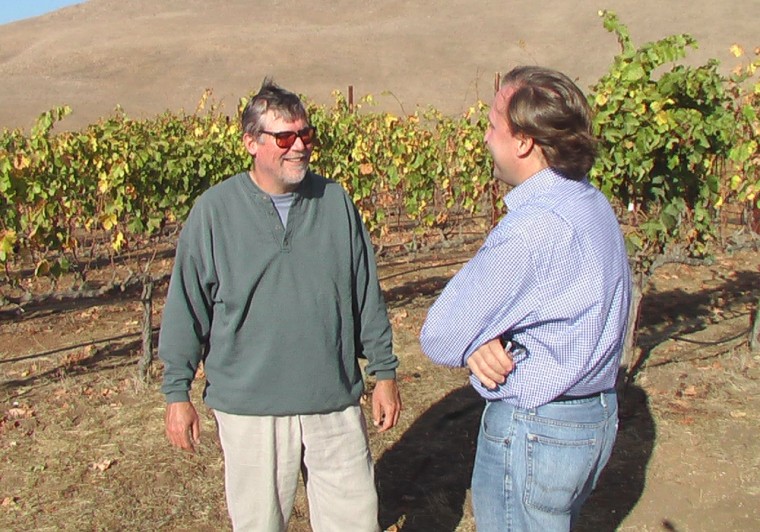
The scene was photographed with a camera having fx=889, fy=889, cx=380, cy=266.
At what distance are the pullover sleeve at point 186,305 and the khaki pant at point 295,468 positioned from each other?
181mm

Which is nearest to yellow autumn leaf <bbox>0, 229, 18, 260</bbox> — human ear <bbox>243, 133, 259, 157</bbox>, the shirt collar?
human ear <bbox>243, 133, 259, 157</bbox>

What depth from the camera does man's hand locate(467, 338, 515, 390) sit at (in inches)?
77.8

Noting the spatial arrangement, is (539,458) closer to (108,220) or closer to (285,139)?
(285,139)

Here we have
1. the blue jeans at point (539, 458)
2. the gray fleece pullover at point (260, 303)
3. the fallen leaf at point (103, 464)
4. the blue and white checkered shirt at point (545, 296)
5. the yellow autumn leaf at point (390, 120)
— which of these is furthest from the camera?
the yellow autumn leaf at point (390, 120)

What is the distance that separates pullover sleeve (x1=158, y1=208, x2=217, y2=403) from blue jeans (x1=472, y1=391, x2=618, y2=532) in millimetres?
989

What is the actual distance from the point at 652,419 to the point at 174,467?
8.29 feet

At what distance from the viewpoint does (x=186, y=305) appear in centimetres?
265

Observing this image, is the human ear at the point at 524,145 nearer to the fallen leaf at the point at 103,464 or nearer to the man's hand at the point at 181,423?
the man's hand at the point at 181,423

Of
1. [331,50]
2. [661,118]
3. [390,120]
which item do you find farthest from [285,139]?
[331,50]

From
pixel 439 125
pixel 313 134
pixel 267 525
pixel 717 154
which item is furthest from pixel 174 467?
pixel 439 125

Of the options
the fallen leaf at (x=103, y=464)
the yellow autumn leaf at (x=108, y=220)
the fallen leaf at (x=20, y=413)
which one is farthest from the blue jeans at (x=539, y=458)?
the yellow autumn leaf at (x=108, y=220)

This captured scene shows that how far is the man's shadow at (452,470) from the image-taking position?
3.86m

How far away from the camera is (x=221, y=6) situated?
233 ft

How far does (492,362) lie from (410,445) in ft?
8.87
